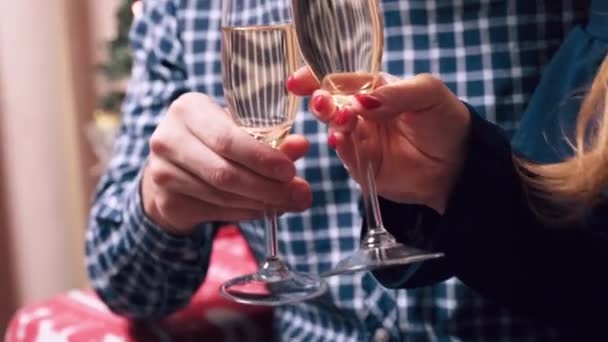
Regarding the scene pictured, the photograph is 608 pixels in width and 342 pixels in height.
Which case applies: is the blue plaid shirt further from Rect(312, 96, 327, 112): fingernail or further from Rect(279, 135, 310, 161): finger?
Rect(312, 96, 327, 112): fingernail

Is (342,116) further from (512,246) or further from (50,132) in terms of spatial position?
(50,132)

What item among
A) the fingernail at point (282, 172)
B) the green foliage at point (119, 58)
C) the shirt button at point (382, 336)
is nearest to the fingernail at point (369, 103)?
the fingernail at point (282, 172)

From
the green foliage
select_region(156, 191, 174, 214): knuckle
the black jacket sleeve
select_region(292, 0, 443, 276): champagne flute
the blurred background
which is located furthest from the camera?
the blurred background

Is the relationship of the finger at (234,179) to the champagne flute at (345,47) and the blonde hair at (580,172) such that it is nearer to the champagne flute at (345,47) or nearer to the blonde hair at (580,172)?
the champagne flute at (345,47)

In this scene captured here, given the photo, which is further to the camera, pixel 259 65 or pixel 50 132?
pixel 50 132

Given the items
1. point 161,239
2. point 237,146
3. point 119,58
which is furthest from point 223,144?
point 119,58

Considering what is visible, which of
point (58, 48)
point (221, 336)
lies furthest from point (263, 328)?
point (58, 48)

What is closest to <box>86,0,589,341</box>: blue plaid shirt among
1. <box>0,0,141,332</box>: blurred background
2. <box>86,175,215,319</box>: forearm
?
<box>86,175,215,319</box>: forearm
